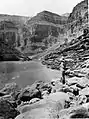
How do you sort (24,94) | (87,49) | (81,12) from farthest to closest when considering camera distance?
1. (81,12)
2. (87,49)
3. (24,94)

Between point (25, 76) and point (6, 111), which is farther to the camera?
point (25, 76)

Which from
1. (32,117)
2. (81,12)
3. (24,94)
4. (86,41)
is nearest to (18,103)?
(24,94)

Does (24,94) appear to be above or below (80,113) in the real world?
below

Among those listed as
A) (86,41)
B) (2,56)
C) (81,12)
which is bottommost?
(2,56)

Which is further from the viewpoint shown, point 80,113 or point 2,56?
point 2,56

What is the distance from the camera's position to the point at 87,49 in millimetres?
88938

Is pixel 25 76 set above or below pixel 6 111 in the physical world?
below

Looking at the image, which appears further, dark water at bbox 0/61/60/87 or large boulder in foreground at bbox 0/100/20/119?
dark water at bbox 0/61/60/87

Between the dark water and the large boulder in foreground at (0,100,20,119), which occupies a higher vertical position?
the large boulder in foreground at (0,100,20,119)

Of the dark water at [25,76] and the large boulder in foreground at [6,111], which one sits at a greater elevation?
the large boulder in foreground at [6,111]

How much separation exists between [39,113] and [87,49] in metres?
76.1

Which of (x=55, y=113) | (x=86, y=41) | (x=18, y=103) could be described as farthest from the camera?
(x=86, y=41)

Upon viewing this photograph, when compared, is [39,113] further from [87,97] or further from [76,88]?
[76,88]

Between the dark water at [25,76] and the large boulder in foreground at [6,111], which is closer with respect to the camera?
the large boulder in foreground at [6,111]
